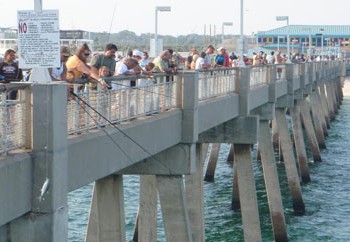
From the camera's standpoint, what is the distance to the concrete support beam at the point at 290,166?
27.9m

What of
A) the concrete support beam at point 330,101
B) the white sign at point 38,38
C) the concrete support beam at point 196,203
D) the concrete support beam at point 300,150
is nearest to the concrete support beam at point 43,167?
the white sign at point 38,38

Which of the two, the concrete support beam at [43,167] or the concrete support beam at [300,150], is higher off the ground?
the concrete support beam at [43,167]

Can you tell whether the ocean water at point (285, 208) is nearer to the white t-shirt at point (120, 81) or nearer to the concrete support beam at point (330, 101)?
the white t-shirt at point (120, 81)

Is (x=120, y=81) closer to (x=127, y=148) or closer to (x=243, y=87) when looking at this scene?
(x=127, y=148)

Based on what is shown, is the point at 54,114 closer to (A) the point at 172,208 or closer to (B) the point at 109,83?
(B) the point at 109,83

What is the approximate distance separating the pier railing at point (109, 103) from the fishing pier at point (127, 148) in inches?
0.5

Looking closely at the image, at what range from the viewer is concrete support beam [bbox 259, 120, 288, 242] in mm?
23359

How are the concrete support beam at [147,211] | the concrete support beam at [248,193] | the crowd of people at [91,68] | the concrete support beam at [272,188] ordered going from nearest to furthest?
the crowd of people at [91,68] < the concrete support beam at [147,211] < the concrete support beam at [248,193] < the concrete support beam at [272,188]

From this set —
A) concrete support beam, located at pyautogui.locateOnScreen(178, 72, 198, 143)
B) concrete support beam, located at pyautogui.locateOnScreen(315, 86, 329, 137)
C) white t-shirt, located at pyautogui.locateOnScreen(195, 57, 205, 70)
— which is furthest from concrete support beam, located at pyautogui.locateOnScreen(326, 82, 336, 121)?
concrete support beam, located at pyautogui.locateOnScreen(178, 72, 198, 143)

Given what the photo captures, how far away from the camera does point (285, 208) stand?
2825 centimetres

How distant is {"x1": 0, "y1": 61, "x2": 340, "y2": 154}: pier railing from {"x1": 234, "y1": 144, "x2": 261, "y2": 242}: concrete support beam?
231 cm

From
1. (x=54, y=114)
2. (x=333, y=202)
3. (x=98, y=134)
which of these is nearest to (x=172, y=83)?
(x=98, y=134)

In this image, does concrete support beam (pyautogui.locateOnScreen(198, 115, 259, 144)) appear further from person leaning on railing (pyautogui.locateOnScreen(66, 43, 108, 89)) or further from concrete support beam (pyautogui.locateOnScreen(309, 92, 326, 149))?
concrete support beam (pyautogui.locateOnScreen(309, 92, 326, 149))

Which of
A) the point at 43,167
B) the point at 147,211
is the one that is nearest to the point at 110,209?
the point at 147,211
